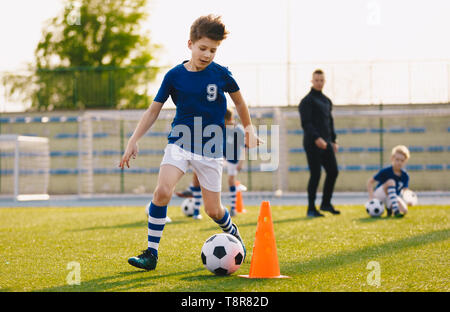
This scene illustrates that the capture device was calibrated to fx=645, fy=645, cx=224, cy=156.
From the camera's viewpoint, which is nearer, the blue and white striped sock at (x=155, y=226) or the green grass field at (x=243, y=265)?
the green grass field at (x=243, y=265)

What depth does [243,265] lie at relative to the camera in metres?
5.22

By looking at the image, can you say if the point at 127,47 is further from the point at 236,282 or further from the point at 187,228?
the point at 236,282

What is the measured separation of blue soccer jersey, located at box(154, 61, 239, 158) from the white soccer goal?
12574mm

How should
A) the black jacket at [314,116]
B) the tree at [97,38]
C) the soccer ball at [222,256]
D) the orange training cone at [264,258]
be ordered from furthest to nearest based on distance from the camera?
the tree at [97,38] → the black jacket at [314,116] → the soccer ball at [222,256] → the orange training cone at [264,258]

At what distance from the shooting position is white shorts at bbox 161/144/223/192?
495cm

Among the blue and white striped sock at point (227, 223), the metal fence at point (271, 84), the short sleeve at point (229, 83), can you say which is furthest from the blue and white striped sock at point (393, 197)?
the metal fence at point (271, 84)

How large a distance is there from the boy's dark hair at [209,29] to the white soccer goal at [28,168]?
1279 centimetres

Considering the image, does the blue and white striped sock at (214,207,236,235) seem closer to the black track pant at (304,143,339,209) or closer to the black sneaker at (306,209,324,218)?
the black track pant at (304,143,339,209)

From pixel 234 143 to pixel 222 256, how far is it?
18.4 feet

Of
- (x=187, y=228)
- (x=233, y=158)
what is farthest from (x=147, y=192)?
(x=187, y=228)

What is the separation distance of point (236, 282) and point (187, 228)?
13.5 feet

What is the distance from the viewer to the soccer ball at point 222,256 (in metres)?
4.60

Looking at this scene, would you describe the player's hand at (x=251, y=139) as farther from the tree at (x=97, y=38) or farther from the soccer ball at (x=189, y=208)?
the tree at (x=97, y=38)

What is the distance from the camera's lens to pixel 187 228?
27.5 feet
